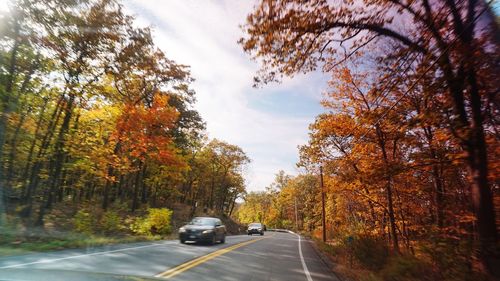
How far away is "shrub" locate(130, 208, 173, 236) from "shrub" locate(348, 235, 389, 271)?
44.5 feet

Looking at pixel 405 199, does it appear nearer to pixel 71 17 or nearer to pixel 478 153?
pixel 478 153

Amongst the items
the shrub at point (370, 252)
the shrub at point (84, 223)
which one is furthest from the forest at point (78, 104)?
the shrub at point (370, 252)

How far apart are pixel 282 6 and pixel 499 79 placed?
519cm

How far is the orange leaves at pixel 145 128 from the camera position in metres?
23.3

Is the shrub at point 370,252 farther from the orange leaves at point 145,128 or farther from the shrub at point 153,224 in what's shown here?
the orange leaves at point 145,128

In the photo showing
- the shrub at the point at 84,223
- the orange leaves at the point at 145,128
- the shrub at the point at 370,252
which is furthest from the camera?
the orange leaves at the point at 145,128

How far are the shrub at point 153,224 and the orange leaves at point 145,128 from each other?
175 inches

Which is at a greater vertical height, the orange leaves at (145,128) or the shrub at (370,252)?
the orange leaves at (145,128)

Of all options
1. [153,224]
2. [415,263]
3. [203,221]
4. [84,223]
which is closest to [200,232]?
[203,221]

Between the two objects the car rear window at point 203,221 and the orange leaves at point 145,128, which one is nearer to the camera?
the car rear window at point 203,221

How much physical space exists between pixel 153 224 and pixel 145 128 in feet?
22.9

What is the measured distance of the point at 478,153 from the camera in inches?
332

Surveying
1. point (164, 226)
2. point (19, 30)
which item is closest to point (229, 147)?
point (164, 226)

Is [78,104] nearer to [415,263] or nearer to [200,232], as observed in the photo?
[200,232]
